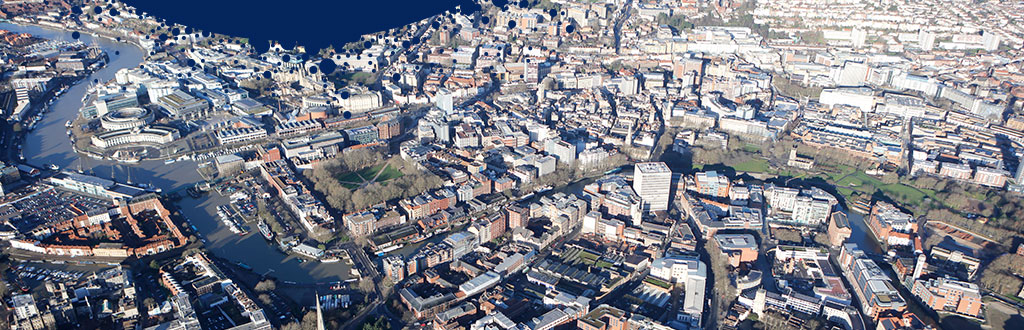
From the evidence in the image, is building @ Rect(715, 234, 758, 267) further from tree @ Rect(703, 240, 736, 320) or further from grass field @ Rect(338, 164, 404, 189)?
grass field @ Rect(338, 164, 404, 189)

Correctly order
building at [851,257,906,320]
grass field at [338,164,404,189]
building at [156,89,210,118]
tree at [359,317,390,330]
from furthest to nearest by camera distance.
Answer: building at [156,89,210,118], grass field at [338,164,404,189], building at [851,257,906,320], tree at [359,317,390,330]

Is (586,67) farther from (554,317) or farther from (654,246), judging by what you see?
(554,317)

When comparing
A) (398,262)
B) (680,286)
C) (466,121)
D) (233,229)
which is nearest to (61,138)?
(233,229)

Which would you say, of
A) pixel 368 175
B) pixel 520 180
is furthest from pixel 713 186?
pixel 368 175

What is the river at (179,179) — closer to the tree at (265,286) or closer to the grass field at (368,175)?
the tree at (265,286)

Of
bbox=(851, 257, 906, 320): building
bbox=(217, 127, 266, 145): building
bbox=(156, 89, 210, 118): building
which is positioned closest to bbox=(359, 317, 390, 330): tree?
bbox=(851, 257, 906, 320): building

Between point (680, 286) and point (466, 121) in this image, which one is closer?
point (680, 286)
